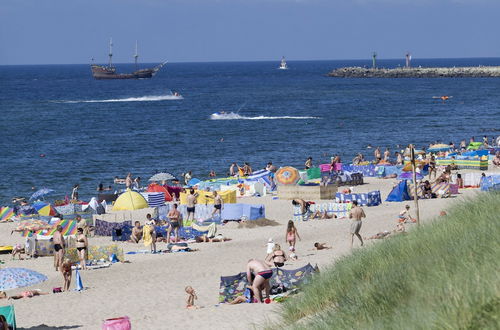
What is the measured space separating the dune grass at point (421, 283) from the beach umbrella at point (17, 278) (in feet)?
26.8

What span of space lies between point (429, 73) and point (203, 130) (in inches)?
3970

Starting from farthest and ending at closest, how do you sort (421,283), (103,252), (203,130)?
(203,130) → (103,252) → (421,283)

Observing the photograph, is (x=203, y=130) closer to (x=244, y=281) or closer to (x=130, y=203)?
(x=130, y=203)

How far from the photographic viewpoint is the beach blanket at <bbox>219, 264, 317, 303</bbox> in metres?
14.9

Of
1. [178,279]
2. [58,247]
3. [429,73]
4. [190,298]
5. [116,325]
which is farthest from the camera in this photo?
[429,73]

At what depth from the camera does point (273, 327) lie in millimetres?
9680

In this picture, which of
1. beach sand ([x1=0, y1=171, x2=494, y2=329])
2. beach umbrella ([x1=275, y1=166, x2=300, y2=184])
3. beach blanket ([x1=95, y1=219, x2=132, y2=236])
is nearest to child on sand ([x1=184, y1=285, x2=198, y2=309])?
beach sand ([x1=0, y1=171, x2=494, y2=329])

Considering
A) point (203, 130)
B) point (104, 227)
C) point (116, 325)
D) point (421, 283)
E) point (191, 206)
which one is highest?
point (421, 283)

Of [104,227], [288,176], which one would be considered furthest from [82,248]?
[288,176]

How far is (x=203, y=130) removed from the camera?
66.3 m

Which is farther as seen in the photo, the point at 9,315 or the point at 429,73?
the point at 429,73

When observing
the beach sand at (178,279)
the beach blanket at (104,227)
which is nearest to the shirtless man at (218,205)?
the beach sand at (178,279)

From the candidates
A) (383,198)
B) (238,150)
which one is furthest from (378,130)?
(383,198)

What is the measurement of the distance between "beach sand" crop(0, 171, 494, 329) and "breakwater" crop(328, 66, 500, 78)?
13304 cm
